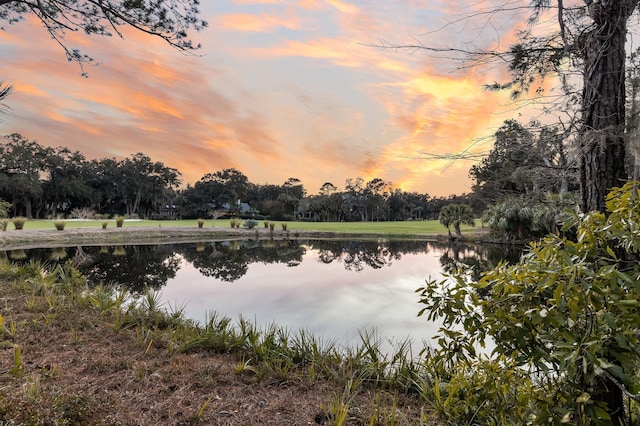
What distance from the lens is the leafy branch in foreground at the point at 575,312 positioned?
112 centimetres

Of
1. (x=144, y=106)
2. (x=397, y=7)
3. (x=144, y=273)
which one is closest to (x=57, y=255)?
(x=144, y=273)

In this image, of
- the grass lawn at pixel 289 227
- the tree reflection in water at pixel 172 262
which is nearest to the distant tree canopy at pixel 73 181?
the grass lawn at pixel 289 227

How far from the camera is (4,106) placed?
3471 millimetres

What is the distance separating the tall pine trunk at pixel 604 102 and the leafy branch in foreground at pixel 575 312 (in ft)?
2.49

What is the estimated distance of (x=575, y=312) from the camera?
1182 millimetres

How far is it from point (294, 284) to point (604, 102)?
781 centimetres

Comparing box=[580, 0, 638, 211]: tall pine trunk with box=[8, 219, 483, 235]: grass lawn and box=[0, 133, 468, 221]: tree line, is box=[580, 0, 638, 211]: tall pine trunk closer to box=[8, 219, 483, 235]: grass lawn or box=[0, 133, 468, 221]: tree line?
box=[8, 219, 483, 235]: grass lawn

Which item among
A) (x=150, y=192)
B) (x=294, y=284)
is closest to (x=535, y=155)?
(x=294, y=284)

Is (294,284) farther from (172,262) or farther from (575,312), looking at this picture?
(575,312)

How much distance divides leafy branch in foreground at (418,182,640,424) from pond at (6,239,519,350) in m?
0.83

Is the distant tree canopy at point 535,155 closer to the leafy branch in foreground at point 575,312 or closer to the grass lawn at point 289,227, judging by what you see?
the leafy branch in foreground at point 575,312

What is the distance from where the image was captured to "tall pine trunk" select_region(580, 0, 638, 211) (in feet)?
6.59

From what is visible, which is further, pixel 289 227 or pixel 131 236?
pixel 289 227

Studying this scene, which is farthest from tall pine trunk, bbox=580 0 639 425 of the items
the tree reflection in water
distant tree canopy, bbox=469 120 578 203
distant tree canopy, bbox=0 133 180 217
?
distant tree canopy, bbox=0 133 180 217
